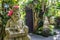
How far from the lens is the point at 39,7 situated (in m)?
7.41

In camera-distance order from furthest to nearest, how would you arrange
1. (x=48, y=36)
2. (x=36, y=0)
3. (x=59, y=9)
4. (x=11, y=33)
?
(x=59, y=9), (x=36, y=0), (x=48, y=36), (x=11, y=33)

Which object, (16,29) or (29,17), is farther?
(29,17)

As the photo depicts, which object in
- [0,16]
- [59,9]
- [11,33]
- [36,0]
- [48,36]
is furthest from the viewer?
[59,9]

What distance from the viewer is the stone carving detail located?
2691 mm

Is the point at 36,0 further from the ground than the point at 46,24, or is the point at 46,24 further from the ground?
the point at 36,0

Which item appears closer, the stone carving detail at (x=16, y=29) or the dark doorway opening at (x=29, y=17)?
the stone carving detail at (x=16, y=29)

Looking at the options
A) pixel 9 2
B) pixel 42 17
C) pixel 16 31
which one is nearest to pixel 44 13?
pixel 42 17

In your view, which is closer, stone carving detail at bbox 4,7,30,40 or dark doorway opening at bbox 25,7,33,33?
stone carving detail at bbox 4,7,30,40

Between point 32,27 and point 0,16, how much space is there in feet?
14.2

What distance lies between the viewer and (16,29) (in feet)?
9.03

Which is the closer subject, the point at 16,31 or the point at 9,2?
the point at 16,31

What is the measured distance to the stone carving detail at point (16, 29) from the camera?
2.69m

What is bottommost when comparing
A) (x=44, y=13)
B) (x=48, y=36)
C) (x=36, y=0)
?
(x=48, y=36)

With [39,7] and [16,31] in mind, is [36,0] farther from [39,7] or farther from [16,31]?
[16,31]
